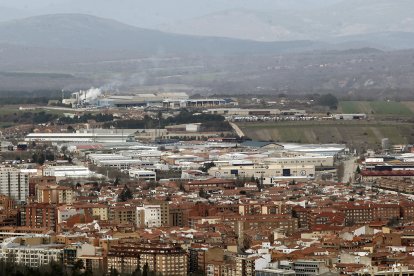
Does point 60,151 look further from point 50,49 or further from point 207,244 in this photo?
point 50,49

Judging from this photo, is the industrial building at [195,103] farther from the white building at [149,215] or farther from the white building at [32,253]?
the white building at [32,253]

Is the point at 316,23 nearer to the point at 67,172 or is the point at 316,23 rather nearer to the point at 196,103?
the point at 196,103

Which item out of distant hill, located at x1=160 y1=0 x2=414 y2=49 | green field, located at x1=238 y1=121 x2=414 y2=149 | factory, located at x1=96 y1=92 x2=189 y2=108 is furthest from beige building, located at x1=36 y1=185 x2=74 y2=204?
distant hill, located at x1=160 y1=0 x2=414 y2=49

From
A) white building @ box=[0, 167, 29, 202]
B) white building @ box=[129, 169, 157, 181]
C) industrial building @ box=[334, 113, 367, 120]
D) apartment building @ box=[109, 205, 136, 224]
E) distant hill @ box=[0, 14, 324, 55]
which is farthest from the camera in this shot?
distant hill @ box=[0, 14, 324, 55]

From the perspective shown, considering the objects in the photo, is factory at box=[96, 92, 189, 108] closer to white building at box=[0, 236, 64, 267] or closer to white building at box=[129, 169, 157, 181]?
white building at box=[129, 169, 157, 181]

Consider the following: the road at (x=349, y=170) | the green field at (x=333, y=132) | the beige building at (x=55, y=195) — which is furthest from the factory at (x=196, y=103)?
the beige building at (x=55, y=195)

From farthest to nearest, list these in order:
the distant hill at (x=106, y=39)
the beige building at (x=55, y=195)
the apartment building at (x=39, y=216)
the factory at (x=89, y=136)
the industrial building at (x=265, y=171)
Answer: the distant hill at (x=106, y=39), the factory at (x=89, y=136), the industrial building at (x=265, y=171), the beige building at (x=55, y=195), the apartment building at (x=39, y=216)
